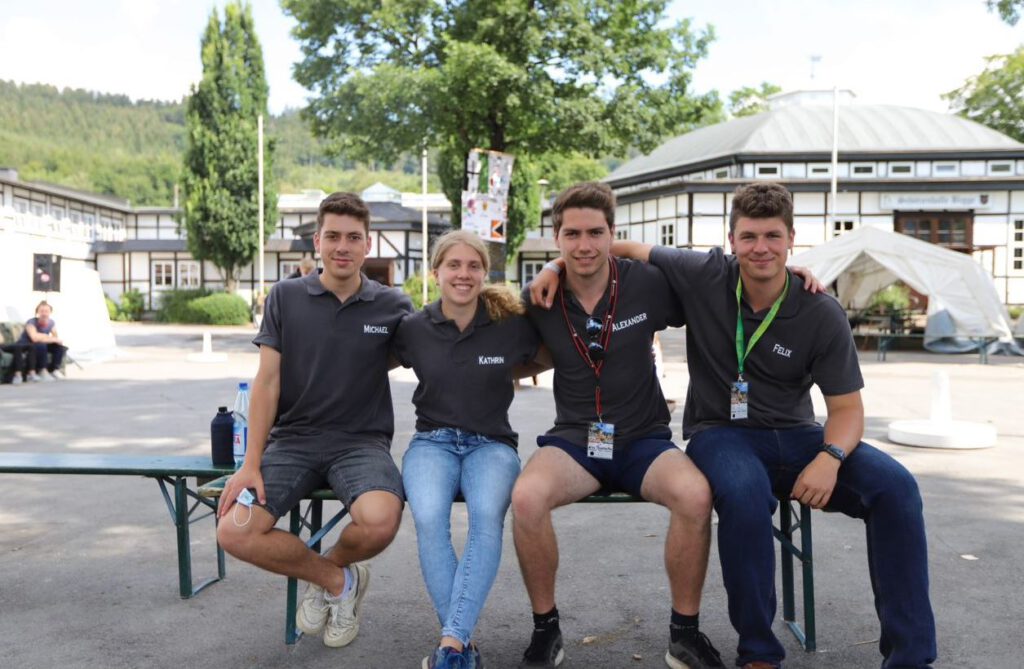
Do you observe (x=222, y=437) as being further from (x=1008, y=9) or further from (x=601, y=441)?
(x=1008, y=9)

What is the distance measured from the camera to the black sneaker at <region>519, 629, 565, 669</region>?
363 centimetres

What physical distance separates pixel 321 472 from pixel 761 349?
2016mm

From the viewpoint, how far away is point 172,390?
1341 cm

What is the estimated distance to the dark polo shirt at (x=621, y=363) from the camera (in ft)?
13.1

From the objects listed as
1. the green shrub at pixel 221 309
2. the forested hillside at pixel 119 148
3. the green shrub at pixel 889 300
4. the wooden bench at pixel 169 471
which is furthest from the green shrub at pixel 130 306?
the forested hillside at pixel 119 148

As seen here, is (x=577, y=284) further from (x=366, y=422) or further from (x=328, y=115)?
(x=328, y=115)

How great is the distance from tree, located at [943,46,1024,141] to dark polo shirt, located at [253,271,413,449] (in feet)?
178

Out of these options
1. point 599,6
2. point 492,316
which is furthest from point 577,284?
point 599,6

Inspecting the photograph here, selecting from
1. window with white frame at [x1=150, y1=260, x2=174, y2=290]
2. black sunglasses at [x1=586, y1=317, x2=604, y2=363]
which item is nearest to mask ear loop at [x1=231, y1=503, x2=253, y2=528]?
black sunglasses at [x1=586, y1=317, x2=604, y2=363]

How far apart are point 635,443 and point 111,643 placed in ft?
7.90

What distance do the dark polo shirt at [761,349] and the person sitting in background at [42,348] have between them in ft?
45.2

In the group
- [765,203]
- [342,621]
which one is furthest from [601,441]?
[342,621]

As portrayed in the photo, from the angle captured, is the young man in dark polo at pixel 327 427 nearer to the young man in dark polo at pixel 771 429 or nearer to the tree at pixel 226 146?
the young man in dark polo at pixel 771 429

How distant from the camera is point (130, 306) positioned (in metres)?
43.6
